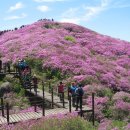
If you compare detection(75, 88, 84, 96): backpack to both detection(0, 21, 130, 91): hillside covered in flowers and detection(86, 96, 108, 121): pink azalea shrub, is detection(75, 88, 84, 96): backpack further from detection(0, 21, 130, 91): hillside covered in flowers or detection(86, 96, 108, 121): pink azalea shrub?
detection(0, 21, 130, 91): hillside covered in flowers

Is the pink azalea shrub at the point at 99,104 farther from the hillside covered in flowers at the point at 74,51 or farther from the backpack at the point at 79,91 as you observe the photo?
the hillside covered in flowers at the point at 74,51

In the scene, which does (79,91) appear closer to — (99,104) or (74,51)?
(99,104)

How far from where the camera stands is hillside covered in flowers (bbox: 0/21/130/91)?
37781 millimetres

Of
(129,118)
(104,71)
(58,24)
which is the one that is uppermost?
(58,24)

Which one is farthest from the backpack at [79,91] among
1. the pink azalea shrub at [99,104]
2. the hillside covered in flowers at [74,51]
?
the hillside covered in flowers at [74,51]

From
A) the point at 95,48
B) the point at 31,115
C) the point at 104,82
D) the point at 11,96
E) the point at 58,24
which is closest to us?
the point at 31,115

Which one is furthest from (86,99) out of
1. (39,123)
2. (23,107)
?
(39,123)

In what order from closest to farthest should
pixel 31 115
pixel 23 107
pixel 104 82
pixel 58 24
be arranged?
pixel 31 115 → pixel 23 107 → pixel 104 82 → pixel 58 24

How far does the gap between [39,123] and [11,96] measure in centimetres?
1273

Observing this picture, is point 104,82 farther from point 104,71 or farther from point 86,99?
point 86,99

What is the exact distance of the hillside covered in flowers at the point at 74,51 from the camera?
124 feet

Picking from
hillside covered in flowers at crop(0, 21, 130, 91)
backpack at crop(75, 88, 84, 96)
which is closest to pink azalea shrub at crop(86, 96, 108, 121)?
backpack at crop(75, 88, 84, 96)

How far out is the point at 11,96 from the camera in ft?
104

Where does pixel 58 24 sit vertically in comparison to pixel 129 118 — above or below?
above
